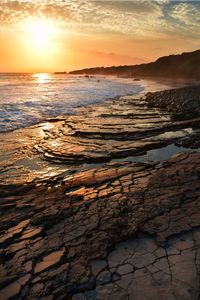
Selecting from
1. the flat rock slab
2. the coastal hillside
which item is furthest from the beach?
the coastal hillside

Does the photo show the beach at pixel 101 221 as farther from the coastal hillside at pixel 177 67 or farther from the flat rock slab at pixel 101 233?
the coastal hillside at pixel 177 67

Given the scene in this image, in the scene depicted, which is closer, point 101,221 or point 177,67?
point 101,221

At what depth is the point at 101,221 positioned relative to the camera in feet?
18.7

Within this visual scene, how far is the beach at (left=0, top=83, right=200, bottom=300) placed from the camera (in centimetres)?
427

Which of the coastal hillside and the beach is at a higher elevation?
the coastal hillside

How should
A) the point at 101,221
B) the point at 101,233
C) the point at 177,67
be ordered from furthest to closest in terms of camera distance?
1. the point at 177,67
2. the point at 101,221
3. the point at 101,233

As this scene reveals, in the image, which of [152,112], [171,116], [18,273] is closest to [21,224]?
[18,273]

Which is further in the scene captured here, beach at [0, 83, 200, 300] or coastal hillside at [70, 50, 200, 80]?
coastal hillside at [70, 50, 200, 80]

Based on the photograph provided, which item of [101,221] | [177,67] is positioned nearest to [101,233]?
[101,221]

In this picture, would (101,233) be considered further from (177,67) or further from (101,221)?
(177,67)

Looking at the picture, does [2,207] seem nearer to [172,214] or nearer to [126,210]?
[126,210]

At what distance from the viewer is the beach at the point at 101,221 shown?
4270mm

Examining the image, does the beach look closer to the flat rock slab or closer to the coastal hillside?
the flat rock slab

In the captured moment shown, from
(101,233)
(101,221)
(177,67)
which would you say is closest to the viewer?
(101,233)
